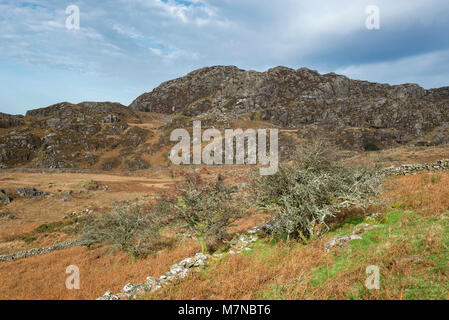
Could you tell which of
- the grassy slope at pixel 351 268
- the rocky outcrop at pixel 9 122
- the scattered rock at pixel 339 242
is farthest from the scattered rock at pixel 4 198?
the rocky outcrop at pixel 9 122

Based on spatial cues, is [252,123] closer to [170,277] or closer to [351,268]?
[170,277]

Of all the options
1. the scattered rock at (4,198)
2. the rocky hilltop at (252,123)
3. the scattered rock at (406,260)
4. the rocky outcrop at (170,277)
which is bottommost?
the scattered rock at (4,198)

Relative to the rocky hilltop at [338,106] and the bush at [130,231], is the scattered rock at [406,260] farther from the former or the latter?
the rocky hilltop at [338,106]

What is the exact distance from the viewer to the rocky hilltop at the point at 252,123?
92750 millimetres

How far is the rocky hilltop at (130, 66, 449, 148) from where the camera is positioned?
95.8 metres

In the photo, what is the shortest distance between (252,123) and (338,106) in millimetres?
55873

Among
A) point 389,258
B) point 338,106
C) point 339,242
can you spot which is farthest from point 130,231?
point 338,106

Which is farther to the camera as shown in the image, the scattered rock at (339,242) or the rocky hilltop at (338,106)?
the rocky hilltop at (338,106)

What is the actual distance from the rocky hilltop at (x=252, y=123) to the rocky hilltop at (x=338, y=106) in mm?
382

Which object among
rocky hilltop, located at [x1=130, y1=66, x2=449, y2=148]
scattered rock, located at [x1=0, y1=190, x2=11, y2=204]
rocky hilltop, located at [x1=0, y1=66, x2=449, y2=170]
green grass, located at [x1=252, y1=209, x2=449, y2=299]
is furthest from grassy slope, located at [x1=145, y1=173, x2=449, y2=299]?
rocky hilltop, located at [x1=130, y1=66, x2=449, y2=148]

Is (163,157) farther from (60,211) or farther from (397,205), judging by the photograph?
(397,205)
